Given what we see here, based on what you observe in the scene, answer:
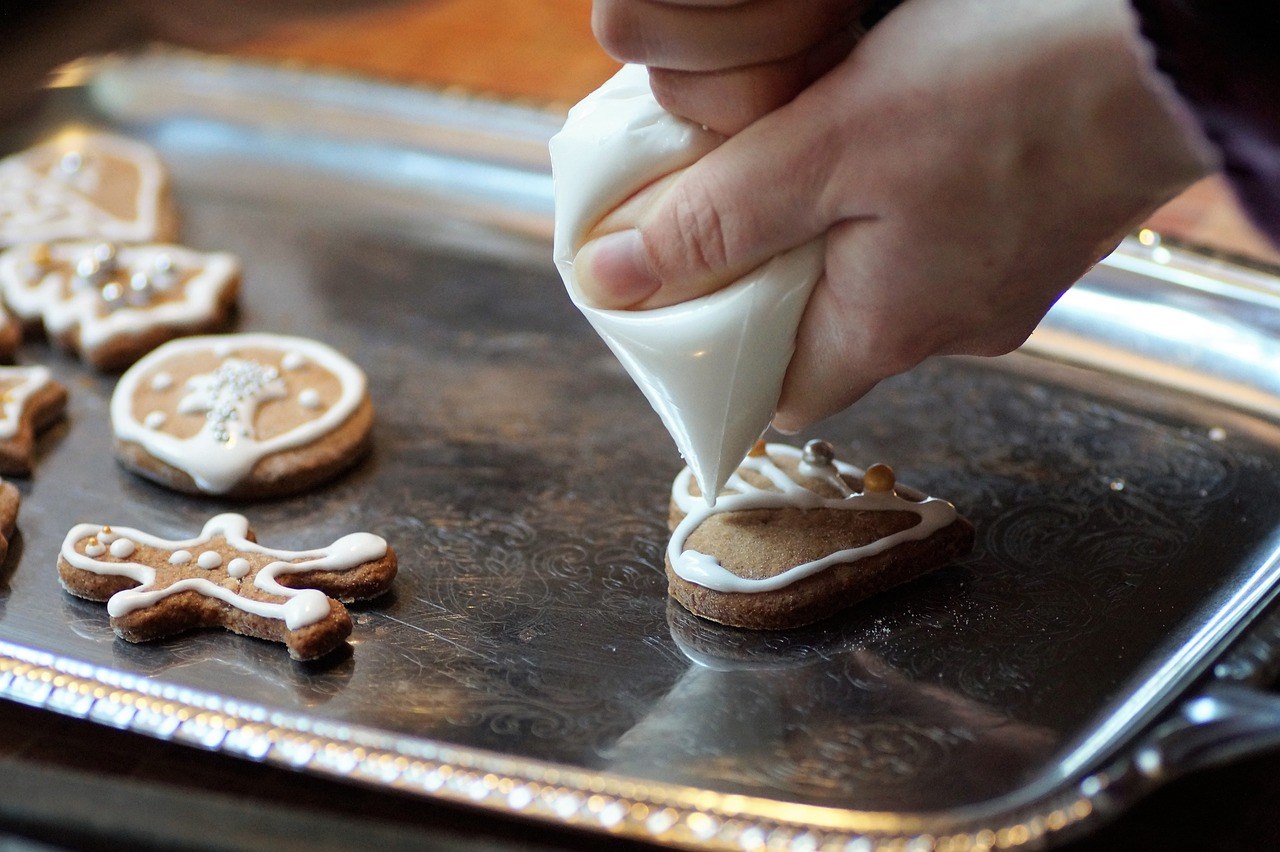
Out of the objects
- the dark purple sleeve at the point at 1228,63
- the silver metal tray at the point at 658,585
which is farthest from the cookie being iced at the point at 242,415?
the dark purple sleeve at the point at 1228,63

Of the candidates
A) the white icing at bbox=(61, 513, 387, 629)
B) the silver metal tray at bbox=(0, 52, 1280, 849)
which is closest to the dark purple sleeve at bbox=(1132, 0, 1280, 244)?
the silver metal tray at bbox=(0, 52, 1280, 849)

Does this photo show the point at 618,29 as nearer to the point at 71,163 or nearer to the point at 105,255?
the point at 105,255

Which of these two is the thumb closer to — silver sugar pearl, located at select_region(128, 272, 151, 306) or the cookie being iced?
the cookie being iced

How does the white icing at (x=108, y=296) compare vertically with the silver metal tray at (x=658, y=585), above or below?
above

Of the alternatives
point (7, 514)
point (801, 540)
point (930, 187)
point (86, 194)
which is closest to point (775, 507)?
point (801, 540)

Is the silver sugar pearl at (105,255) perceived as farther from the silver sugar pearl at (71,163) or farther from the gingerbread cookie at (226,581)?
the gingerbread cookie at (226,581)

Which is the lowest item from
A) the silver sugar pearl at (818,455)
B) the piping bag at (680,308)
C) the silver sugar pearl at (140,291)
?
the silver sugar pearl at (140,291)

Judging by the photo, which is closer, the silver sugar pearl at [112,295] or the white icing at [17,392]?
the white icing at [17,392]

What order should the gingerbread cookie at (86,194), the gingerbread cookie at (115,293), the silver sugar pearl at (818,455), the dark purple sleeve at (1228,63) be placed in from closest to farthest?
the dark purple sleeve at (1228,63) → the silver sugar pearl at (818,455) → the gingerbread cookie at (115,293) → the gingerbread cookie at (86,194)
